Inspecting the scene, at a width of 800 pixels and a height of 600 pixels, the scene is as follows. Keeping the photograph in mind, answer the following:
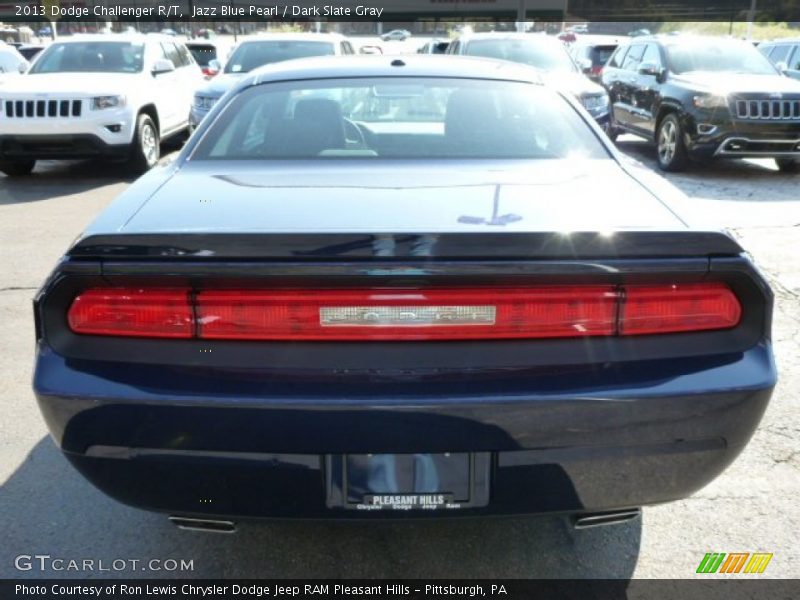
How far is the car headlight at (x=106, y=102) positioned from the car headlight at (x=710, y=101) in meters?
6.71

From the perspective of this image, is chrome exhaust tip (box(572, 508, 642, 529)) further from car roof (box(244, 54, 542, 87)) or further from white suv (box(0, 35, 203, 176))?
white suv (box(0, 35, 203, 176))

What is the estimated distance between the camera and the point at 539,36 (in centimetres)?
1086

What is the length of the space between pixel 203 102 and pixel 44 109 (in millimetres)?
1771

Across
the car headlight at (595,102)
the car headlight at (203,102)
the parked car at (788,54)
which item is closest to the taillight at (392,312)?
the car headlight at (595,102)

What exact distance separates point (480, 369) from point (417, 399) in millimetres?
179

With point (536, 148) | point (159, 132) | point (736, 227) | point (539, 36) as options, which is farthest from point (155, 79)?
point (536, 148)

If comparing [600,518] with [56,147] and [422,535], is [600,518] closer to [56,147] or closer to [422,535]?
[422,535]

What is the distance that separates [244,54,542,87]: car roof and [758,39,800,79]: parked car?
390 inches

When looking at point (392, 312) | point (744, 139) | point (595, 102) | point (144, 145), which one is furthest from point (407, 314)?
point (144, 145)

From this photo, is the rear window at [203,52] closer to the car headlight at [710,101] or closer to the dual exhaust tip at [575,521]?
the car headlight at [710,101]

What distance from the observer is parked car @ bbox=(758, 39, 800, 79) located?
11969 mm

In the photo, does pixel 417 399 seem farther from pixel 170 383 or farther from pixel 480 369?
pixel 170 383
